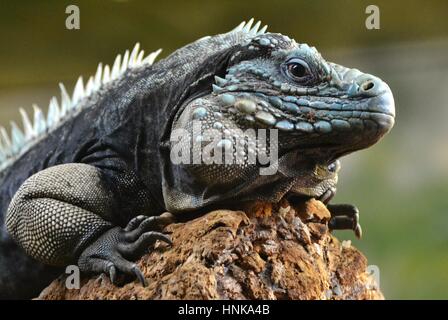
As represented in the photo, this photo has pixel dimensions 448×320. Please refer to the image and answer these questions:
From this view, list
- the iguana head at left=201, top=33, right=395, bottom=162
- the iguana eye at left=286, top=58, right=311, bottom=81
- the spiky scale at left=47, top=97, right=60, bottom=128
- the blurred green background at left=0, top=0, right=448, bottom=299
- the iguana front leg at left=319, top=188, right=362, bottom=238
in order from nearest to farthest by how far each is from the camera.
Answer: the iguana head at left=201, top=33, right=395, bottom=162 < the iguana eye at left=286, top=58, right=311, bottom=81 < the iguana front leg at left=319, top=188, right=362, bottom=238 < the spiky scale at left=47, top=97, right=60, bottom=128 < the blurred green background at left=0, top=0, right=448, bottom=299

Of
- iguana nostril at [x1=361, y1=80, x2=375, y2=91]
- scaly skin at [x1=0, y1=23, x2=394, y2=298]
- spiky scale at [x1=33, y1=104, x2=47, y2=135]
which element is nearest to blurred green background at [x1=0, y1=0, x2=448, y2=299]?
spiky scale at [x1=33, y1=104, x2=47, y2=135]

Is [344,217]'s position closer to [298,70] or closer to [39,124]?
[298,70]

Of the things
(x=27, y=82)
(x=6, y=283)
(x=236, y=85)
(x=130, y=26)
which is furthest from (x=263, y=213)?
(x=27, y=82)

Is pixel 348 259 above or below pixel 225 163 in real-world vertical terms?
below

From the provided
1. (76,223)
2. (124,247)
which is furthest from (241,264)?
(76,223)

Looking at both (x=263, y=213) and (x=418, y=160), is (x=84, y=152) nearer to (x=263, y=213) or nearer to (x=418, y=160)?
(x=263, y=213)

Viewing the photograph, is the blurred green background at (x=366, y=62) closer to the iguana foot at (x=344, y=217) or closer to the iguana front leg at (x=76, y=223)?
the iguana foot at (x=344, y=217)

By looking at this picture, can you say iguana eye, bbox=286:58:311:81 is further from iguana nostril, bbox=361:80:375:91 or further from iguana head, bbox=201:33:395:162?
iguana nostril, bbox=361:80:375:91
